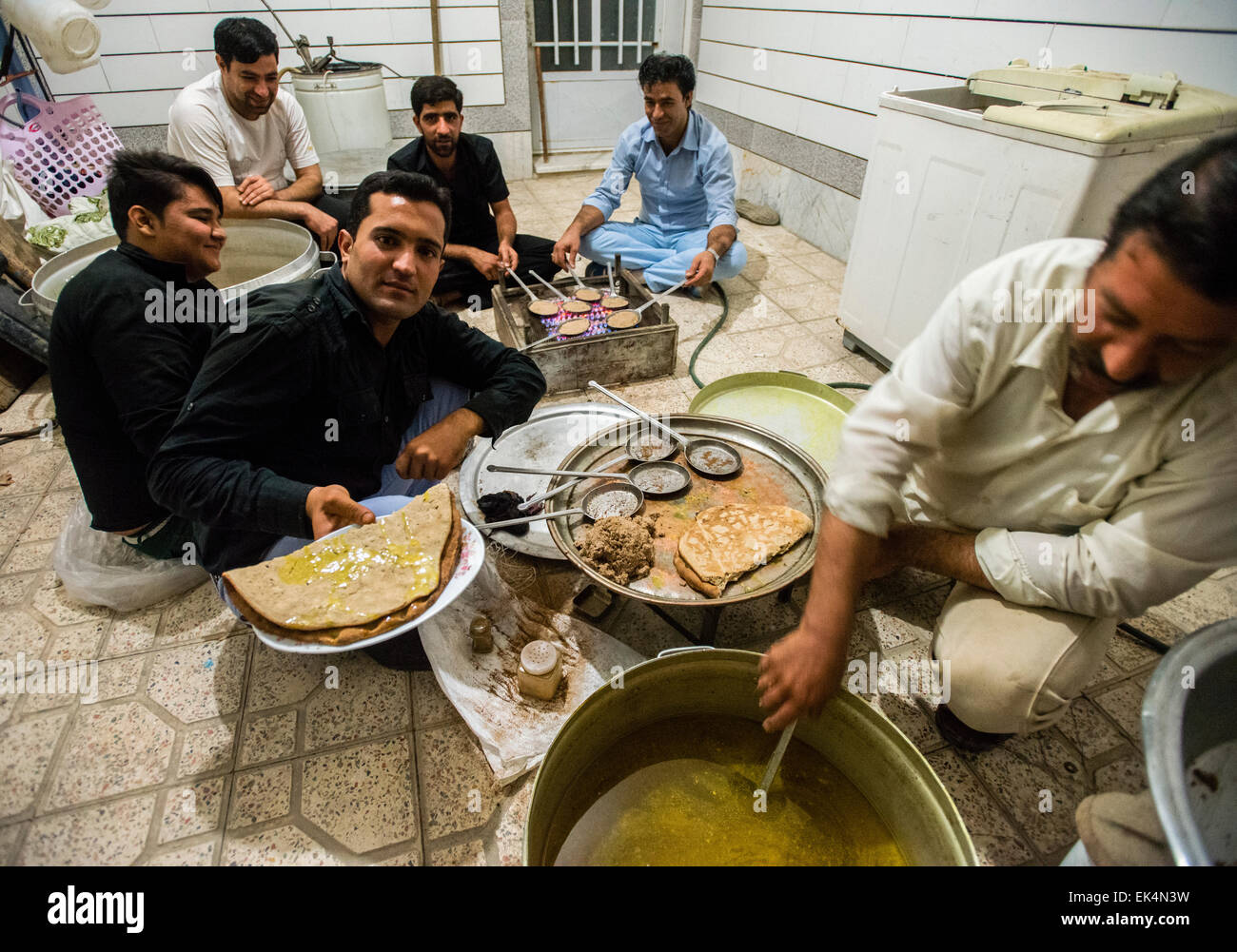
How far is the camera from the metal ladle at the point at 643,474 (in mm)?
2131

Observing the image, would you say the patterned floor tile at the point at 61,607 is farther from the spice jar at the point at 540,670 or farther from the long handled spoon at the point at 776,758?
the long handled spoon at the point at 776,758

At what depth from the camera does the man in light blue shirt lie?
13.3ft

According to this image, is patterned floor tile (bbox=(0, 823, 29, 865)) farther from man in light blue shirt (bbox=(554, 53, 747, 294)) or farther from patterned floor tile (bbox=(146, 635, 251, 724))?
man in light blue shirt (bbox=(554, 53, 747, 294))

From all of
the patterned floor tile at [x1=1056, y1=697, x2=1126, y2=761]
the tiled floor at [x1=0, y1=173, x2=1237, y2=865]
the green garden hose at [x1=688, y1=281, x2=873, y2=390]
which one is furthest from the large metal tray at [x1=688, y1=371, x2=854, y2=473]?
the patterned floor tile at [x1=1056, y1=697, x2=1126, y2=761]

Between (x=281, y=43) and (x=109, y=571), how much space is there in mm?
6033

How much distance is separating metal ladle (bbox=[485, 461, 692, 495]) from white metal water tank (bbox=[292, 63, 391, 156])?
468 centimetres

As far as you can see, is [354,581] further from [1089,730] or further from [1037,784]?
[1089,730]

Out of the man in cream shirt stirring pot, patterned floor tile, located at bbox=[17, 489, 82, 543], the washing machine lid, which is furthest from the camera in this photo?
patterned floor tile, located at bbox=[17, 489, 82, 543]

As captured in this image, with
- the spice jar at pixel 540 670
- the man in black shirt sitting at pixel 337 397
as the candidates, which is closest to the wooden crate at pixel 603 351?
the man in black shirt sitting at pixel 337 397

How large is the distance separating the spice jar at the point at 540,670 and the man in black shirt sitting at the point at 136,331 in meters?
1.37

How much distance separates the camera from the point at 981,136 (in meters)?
2.76
